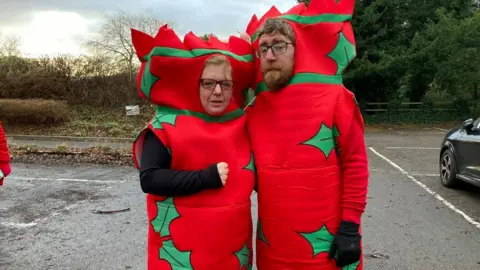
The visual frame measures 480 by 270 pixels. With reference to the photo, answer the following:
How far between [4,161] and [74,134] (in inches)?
529

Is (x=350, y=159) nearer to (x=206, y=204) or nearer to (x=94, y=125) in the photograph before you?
→ (x=206, y=204)

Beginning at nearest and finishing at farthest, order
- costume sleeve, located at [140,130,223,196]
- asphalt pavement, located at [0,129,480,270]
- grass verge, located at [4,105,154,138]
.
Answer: costume sleeve, located at [140,130,223,196]
asphalt pavement, located at [0,129,480,270]
grass verge, located at [4,105,154,138]

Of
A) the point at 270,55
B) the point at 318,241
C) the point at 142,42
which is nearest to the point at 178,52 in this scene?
the point at 142,42

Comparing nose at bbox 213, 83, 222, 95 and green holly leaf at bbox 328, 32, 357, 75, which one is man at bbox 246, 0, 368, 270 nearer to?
green holly leaf at bbox 328, 32, 357, 75

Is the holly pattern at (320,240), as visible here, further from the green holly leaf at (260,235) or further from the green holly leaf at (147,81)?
the green holly leaf at (147,81)

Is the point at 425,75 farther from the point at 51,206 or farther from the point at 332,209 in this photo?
the point at 332,209

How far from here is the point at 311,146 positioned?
7.17ft

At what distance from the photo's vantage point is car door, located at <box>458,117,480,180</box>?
6.88 metres

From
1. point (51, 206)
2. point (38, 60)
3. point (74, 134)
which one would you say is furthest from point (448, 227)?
point (38, 60)

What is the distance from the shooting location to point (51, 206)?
22.0 ft

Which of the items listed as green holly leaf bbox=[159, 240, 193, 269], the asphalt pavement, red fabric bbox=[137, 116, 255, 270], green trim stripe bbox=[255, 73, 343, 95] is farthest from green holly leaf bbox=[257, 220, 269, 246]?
the asphalt pavement

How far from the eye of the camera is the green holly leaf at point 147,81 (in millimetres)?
2234

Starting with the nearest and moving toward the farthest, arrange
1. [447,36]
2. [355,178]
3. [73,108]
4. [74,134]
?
[355,178], [74,134], [73,108], [447,36]

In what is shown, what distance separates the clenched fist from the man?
0.25 meters
